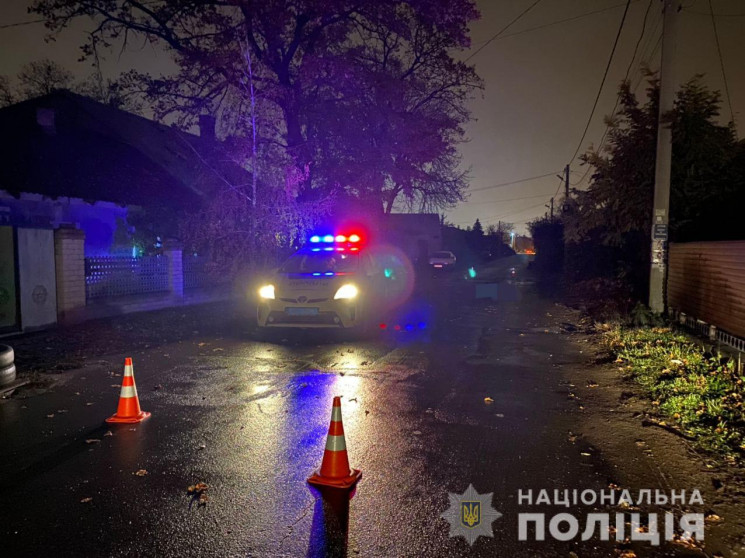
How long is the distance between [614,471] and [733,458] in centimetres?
103

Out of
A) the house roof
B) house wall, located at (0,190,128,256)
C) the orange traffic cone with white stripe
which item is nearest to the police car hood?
the orange traffic cone with white stripe

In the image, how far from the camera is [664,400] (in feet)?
17.6

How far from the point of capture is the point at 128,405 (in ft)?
16.3

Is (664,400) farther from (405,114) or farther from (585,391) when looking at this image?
(405,114)

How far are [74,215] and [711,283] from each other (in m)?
17.6

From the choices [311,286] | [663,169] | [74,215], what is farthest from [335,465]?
[74,215]

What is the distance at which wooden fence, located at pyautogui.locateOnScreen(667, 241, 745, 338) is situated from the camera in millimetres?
6879

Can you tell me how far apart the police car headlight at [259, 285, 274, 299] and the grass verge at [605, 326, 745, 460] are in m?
6.00

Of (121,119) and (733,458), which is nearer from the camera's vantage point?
(733,458)

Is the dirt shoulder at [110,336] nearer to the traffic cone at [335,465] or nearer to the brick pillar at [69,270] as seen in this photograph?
the brick pillar at [69,270]

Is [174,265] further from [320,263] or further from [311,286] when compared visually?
[311,286]

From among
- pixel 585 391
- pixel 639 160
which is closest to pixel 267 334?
pixel 585 391

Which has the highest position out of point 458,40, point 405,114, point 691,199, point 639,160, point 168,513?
point 458,40

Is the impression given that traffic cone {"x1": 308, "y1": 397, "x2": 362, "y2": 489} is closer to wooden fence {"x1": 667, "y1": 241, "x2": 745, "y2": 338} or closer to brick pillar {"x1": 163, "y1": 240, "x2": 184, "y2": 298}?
wooden fence {"x1": 667, "y1": 241, "x2": 745, "y2": 338}
